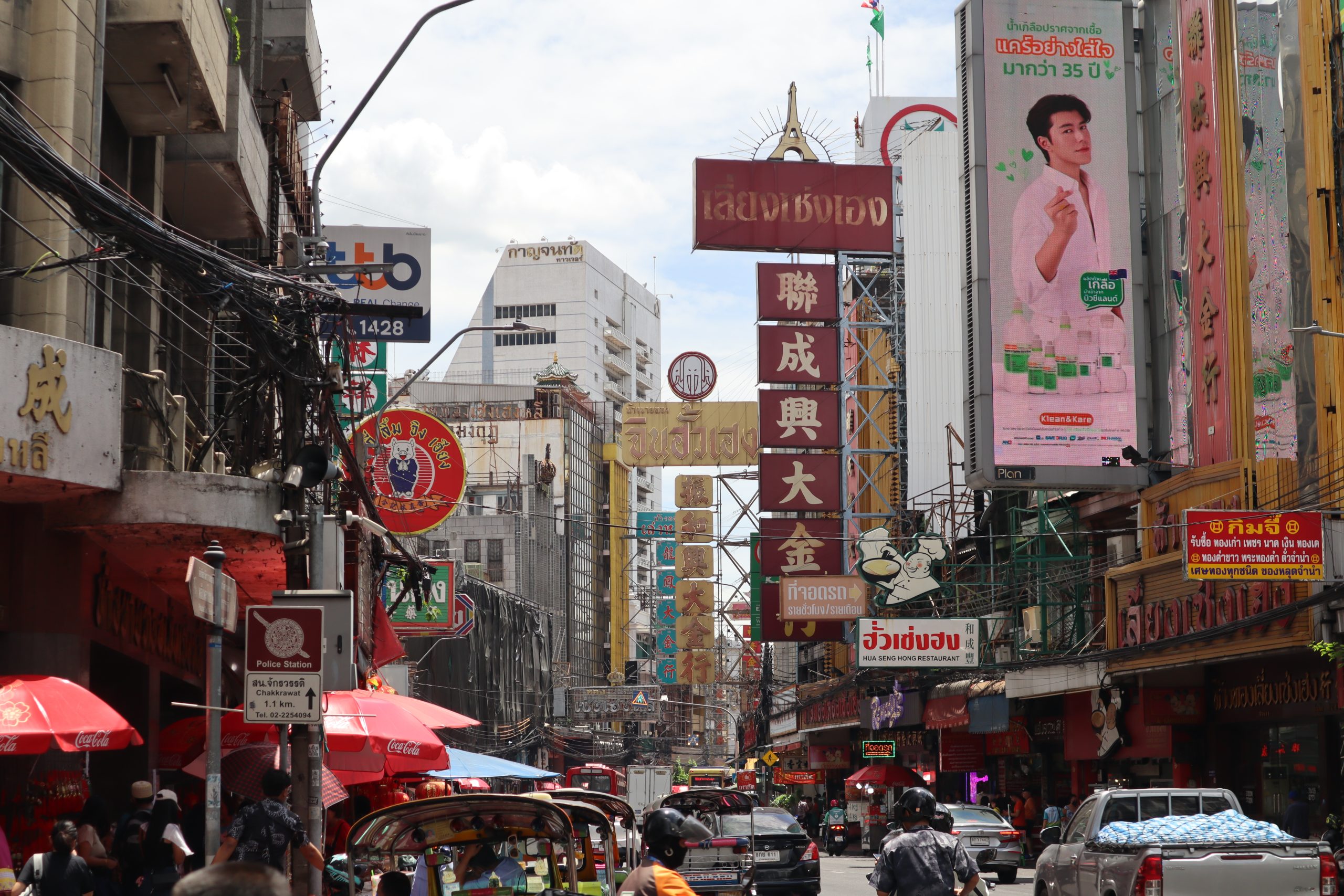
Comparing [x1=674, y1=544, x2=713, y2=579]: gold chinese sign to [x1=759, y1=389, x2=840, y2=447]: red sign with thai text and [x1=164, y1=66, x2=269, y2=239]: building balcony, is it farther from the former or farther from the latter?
[x1=164, y1=66, x2=269, y2=239]: building balcony

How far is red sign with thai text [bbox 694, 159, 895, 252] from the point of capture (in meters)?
51.8

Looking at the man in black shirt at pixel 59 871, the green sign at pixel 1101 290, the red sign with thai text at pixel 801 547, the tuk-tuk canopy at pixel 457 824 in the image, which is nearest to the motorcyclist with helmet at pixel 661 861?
the tuk-tuk canopy at pixel 457 824

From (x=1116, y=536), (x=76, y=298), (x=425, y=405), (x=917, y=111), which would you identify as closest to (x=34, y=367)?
(x=76, y=298)

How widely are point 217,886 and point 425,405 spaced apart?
100 m

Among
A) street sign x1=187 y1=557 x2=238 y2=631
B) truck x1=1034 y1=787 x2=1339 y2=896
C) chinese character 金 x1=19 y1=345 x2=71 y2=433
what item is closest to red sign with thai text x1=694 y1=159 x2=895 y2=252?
truck x1=1034 y1=787 x2=1339 y2=896

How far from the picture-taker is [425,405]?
103188 mm

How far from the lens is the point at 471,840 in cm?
1013

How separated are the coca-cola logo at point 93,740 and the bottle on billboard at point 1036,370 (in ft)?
78.7

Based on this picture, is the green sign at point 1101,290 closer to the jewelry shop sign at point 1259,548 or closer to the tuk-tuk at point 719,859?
the jewelry shop sign at point 1259,548

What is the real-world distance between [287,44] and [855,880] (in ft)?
59.5

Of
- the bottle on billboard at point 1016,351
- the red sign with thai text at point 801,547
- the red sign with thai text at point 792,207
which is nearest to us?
the bottle on billboard at point 1016,351

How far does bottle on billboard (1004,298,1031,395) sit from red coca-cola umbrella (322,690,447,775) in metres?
17.7

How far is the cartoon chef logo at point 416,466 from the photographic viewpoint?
30203 mm

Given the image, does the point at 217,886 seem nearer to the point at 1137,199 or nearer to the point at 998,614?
the point at 1137,199
